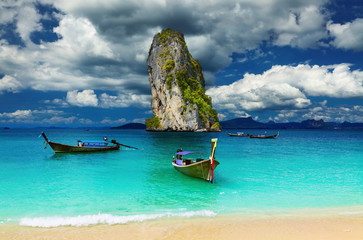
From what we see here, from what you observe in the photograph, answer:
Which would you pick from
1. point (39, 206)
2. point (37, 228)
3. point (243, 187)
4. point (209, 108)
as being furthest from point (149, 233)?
point (209, 108)

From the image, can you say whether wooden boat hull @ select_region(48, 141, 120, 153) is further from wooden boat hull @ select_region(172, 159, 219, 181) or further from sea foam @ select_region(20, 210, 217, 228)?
sea foam @ select_region(20, 210, 217, 228)

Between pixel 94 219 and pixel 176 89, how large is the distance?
11810 cm

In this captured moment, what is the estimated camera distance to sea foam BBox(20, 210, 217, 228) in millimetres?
10346

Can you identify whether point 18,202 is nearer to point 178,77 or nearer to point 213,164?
point 213,164

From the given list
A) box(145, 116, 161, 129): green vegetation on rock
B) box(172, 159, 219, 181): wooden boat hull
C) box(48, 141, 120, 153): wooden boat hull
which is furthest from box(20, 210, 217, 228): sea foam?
box(145, 116, 161, 129): green vegetation on rock

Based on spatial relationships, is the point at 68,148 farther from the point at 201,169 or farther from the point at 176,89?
the point at 176,89

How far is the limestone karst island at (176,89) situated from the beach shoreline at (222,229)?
114409 mm

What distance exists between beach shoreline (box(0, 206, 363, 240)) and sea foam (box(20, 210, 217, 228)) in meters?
0.36

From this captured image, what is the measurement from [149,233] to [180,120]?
388 feet

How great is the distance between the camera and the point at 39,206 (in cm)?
1291

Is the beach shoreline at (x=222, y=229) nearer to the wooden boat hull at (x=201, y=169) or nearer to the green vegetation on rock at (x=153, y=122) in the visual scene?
the wooden boat hull at (x=201, y=169)

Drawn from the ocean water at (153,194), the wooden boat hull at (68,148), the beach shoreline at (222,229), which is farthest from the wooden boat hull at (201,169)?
the wooden boat hull at (68,148)

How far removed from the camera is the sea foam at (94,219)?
10346 mm

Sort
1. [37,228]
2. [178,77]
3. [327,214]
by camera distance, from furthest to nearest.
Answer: [178,77]
[327,214]
[37,228]
